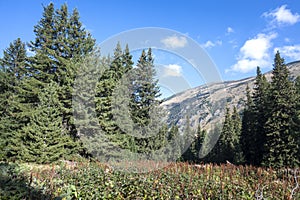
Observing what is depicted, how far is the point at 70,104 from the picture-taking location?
1582 centimetres

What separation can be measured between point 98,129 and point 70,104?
9.92 ft

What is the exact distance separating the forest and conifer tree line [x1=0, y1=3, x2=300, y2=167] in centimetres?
8

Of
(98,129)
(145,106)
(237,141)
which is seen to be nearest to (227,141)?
(237,141)

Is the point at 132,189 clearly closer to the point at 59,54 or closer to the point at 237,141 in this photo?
the point at 59,54


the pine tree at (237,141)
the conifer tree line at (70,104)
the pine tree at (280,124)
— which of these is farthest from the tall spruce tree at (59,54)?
the pine tree at (237,141)

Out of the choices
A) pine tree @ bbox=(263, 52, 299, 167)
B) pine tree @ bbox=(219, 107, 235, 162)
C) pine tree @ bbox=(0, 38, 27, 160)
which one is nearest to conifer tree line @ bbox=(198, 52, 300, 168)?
pine tree @ bbox=(263, 52, 299, 167)

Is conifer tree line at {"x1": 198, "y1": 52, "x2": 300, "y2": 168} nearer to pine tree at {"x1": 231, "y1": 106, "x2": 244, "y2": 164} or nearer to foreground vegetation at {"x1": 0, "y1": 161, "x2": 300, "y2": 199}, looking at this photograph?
pine tree at {"x1": 231, "y1": 106, "x2": 244, "y2": 164}

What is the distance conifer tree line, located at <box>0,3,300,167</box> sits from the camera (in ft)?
46.2

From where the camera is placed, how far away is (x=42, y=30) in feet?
63.1

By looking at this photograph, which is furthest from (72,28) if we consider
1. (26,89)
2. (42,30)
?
(26,89)

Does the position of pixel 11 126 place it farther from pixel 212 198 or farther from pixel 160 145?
pixel 212 198

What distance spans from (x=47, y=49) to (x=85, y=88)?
5698 mm

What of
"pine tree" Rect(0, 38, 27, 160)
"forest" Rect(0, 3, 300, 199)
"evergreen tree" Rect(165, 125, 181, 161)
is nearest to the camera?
"forest" Rect(0, 3, 300, 199)

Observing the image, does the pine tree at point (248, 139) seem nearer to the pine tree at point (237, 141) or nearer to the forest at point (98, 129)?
the forest at point (98, 129)
